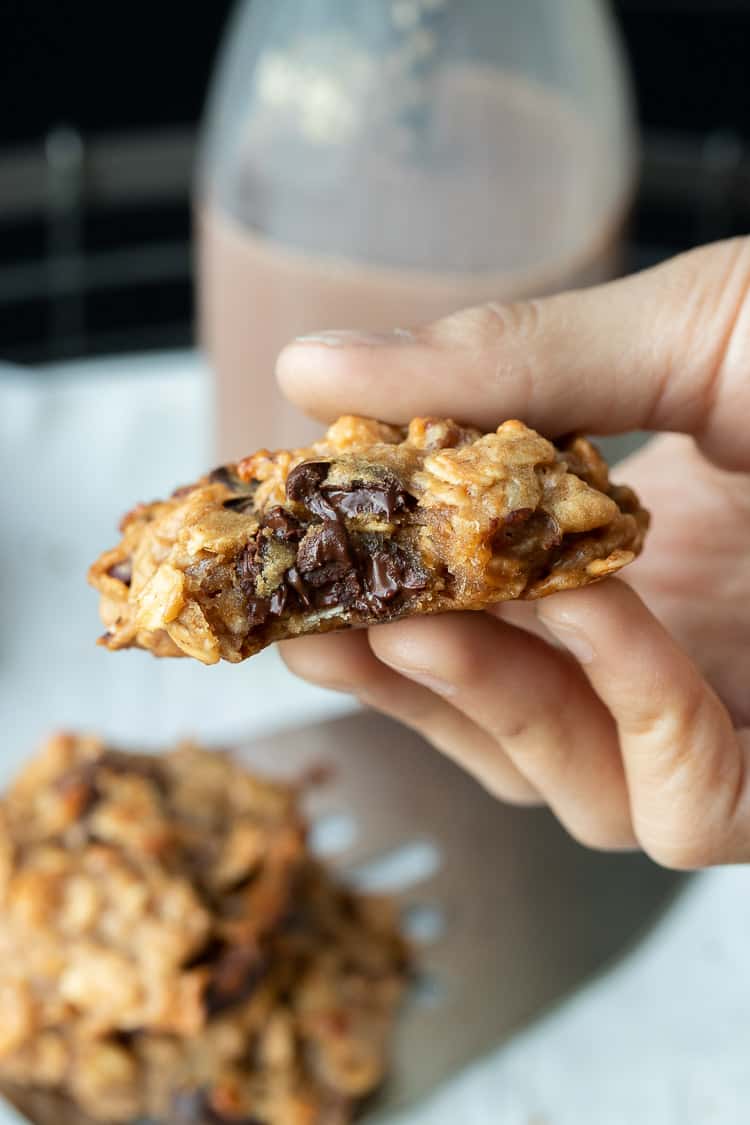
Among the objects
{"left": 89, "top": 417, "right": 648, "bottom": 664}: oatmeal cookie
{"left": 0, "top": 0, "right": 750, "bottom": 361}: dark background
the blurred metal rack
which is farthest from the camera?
{"left": 0, "top": 0, "right": 750, "bottom": 361}: dark background

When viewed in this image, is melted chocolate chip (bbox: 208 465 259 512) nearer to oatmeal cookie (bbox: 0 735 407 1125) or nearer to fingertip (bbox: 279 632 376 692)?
fingertip (bbox: 279 632 376 692)

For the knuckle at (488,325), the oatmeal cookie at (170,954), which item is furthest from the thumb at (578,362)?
the oatmeal cookie at (170,954)

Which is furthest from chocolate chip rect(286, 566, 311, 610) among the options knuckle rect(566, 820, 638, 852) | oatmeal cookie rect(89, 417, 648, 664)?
knuckle rect(566, 820, 638, 852)

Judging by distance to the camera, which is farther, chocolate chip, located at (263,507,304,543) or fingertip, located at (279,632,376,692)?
fingertip, located at (279,632,376,692)

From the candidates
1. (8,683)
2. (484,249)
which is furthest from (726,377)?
(8,683)

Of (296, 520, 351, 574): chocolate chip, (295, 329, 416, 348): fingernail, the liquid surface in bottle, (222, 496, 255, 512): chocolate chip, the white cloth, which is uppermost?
(295, 329, 416, 348): fingernail

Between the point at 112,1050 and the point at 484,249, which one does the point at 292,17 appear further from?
the point at 112,1050
